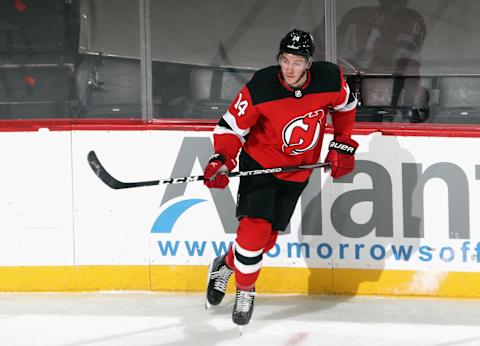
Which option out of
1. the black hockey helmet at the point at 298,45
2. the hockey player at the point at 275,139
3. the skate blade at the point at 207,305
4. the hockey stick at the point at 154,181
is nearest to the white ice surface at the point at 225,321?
the skate blade at the point at 207,305

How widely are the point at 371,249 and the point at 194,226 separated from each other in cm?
78

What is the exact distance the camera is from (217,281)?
3934mm

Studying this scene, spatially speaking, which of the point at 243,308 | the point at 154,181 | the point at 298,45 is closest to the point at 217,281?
the point at 243,308

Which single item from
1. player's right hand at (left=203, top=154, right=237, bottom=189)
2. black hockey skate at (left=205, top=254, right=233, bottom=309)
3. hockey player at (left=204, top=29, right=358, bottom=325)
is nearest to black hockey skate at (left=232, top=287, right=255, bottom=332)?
hockey player at (left=204, top=29, right=358, bottom=325)

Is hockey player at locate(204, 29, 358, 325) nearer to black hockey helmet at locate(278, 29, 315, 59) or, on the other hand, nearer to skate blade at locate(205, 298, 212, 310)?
black hockey helmet at locate(278, 29, 315, 59)

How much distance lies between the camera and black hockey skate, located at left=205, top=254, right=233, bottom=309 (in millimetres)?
3926

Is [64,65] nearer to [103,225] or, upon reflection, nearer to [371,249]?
[103,225]

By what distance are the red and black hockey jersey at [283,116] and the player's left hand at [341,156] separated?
0.15ft

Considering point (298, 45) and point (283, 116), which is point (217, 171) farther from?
point (298, 45)

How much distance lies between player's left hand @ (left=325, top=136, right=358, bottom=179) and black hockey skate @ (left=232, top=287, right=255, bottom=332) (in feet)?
1.86

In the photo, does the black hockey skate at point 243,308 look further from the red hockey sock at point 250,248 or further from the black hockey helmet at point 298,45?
the black hockey helmet at point 298,45

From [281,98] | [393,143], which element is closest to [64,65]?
[281,98]

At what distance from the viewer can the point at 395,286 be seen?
4133 mm

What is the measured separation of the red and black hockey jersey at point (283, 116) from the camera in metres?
3.55
